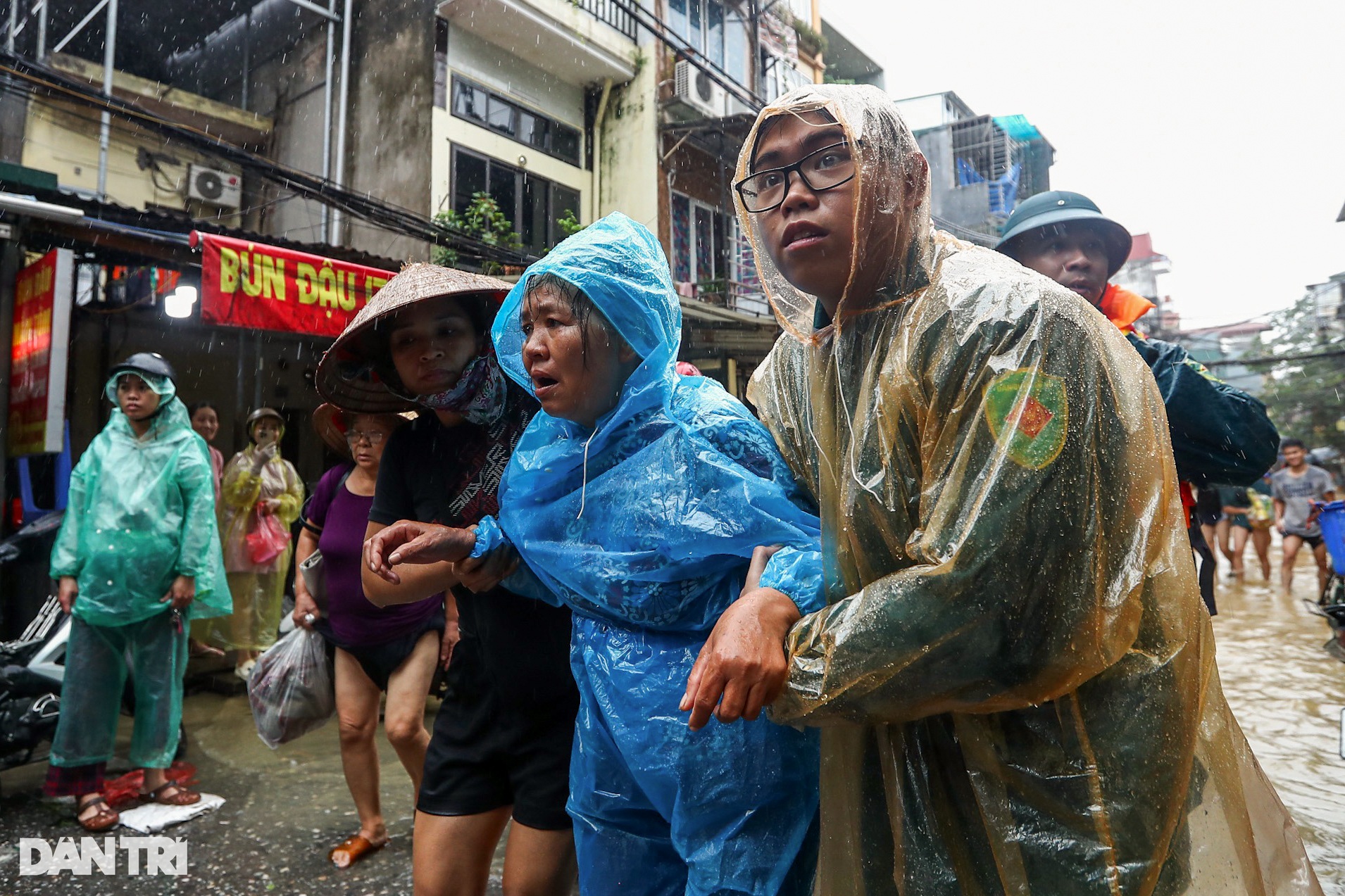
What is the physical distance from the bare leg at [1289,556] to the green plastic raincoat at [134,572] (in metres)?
9.96

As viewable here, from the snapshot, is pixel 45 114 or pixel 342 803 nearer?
pixel 342 803

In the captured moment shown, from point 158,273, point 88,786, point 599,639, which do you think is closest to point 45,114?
point 158,273

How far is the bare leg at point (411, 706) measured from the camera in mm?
2959

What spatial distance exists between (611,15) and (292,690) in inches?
456

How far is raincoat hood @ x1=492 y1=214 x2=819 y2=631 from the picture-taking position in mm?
1467

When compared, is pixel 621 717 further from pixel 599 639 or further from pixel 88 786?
pixel 88 786

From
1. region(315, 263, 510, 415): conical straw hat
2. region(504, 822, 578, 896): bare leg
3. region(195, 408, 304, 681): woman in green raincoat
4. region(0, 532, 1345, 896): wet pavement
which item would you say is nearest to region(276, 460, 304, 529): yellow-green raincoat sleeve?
region(195, 408, 304, 681): woman in green raincoat

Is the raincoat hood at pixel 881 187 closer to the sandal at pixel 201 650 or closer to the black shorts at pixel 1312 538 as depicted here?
the sandal at pixel 201 650

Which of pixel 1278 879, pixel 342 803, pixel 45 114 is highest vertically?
pixel 45 114

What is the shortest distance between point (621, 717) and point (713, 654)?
0.52m

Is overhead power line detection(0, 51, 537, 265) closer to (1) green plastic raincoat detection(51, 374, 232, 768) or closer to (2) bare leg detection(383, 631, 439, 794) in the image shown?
(1) green plastic raincoat detection(51, 374, 232, 768)

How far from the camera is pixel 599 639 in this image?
1.61 metres

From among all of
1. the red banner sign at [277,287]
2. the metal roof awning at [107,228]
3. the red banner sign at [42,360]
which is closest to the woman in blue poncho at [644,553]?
the red banner sign at [277,287]

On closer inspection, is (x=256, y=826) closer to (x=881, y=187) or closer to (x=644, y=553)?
(x=644, y=553)
